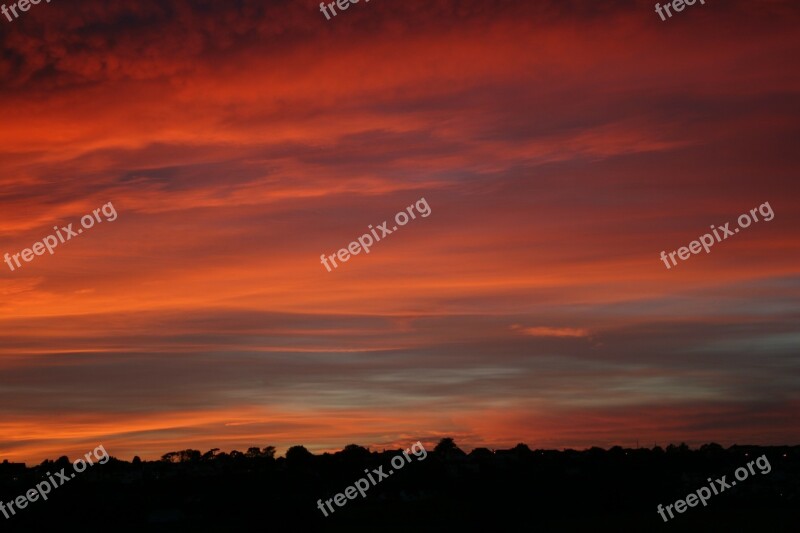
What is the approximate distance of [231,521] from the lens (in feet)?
286

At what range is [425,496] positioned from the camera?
107875 mm

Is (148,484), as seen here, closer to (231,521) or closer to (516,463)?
(231,521)

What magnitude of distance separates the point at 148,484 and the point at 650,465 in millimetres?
Result: 59027

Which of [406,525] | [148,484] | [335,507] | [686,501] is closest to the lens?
[406,525]

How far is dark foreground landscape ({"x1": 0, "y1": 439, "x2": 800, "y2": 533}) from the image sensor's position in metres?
86.2

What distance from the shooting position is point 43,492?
101250mm

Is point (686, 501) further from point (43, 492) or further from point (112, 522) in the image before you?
point (43, 492)

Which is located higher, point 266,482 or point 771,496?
point 266,482

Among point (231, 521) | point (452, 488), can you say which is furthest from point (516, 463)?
point (231, 521)

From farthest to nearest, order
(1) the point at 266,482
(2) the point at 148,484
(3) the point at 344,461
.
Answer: (3) the point at 344,461 → (2) the point at 148,484 → (1) the point at 266,482

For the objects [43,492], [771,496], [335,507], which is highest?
[43,492]

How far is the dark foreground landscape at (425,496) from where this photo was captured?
283 ft

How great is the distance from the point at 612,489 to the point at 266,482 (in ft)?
112

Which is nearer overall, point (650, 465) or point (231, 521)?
point (231, 521)
